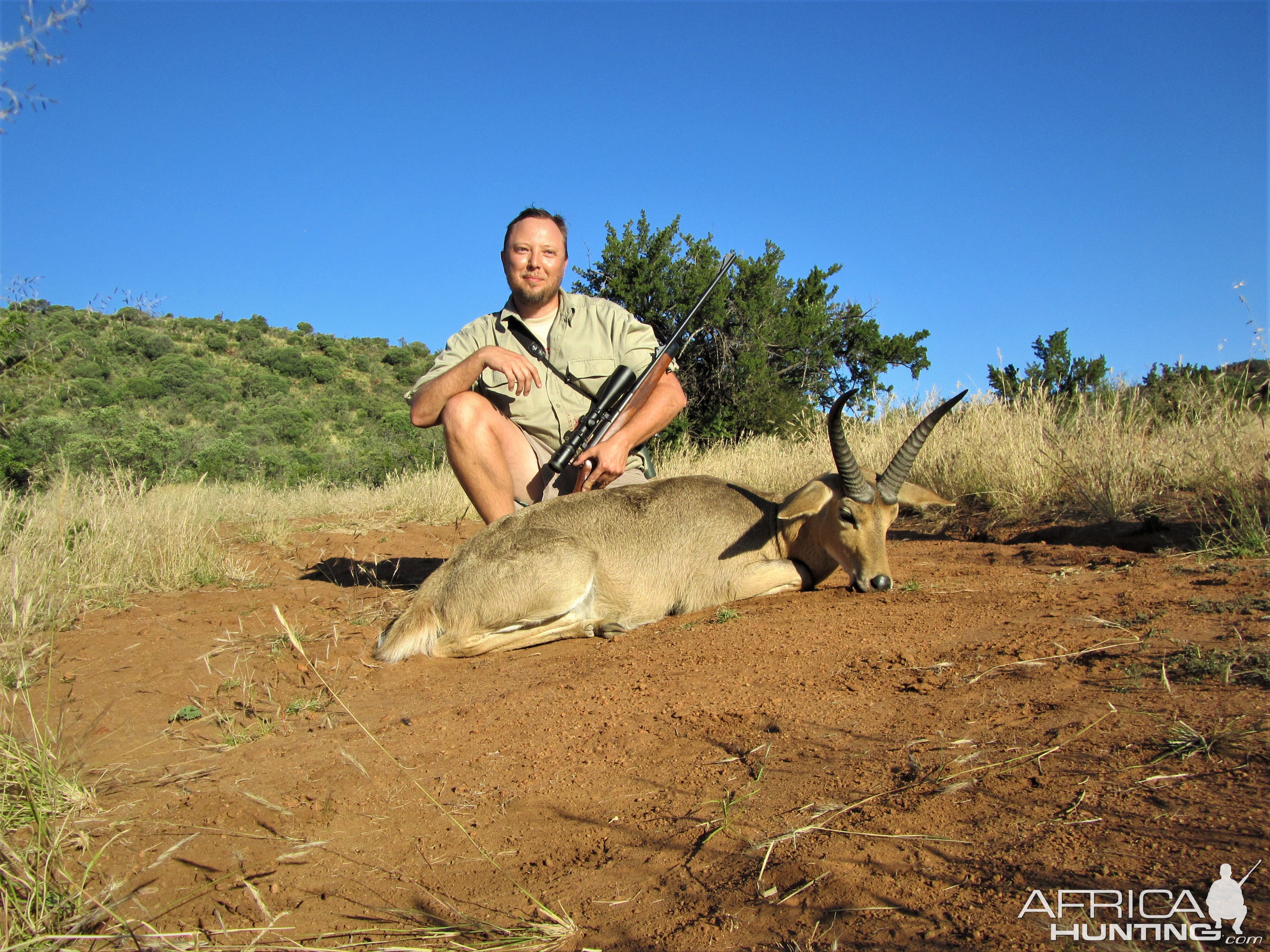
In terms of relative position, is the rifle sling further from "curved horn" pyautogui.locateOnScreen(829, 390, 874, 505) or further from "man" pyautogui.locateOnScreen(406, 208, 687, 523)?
"curved horn" pyautogui.locateOnScreen(829, 390, 874, 505)

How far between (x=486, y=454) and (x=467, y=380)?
62 centimetres

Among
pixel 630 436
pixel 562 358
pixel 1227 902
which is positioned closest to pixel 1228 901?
pixel 1227 902

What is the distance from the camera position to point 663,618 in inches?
226

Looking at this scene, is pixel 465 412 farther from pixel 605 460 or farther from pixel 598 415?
pixel 605 460

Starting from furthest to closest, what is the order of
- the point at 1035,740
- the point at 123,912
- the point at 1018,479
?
1. the point at 1018,479
2. the point at 1035,740
3. the point at 123,912

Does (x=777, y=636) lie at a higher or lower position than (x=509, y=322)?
lower

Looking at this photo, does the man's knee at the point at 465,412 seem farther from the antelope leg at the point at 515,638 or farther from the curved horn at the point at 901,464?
the curved horn at the point at 901,464

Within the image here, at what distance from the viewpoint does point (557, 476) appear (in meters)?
6.70

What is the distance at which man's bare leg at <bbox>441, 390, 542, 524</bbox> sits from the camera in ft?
20.6

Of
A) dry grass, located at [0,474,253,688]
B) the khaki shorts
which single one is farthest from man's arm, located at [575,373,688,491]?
dry grass, located at [0,474,253,688]

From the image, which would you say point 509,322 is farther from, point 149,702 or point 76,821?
point 76,821

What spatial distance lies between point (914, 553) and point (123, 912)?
Answer: 6343 millimetres

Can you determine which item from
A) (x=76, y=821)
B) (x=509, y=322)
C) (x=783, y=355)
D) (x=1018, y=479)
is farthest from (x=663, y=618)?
(x=783, y=355)

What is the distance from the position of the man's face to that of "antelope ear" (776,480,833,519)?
280 centimetres
